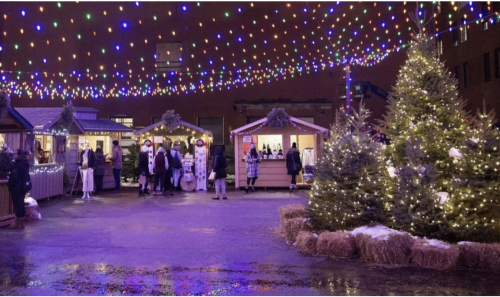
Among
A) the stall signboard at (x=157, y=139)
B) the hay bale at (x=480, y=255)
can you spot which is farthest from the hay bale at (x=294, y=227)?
the stall signboard at (x=157, y=139)

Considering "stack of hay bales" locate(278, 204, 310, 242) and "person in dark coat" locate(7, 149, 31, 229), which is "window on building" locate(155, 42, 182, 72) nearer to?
"person in dark coat" locate(7, 149, 31, 229)

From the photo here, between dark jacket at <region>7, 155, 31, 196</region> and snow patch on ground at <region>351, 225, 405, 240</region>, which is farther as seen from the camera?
dark jacket at <region>7, 155, 31, 196</region>

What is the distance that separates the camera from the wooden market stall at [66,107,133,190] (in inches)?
673

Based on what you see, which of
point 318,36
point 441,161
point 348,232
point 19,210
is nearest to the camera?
point 348,232

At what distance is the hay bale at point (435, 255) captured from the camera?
6.11 metres

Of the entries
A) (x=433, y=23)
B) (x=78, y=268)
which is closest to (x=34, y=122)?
(x=78, y=268)

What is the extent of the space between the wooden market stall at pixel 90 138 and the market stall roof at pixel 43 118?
2.44ft

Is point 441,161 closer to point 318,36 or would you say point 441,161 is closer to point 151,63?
point 318,36

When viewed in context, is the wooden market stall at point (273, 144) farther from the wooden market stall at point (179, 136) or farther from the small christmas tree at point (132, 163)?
the small christmas tree at point (132, 163)

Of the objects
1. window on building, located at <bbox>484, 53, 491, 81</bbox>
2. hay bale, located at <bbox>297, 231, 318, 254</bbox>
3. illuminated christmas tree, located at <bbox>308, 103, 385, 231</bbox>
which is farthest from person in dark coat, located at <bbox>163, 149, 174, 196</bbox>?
window on building, located at <bbox>484, 53, 491, 81</bbox>

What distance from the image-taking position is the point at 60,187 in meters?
15.7

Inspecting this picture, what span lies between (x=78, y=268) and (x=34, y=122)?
398 inches

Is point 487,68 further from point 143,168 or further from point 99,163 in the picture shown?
point 99,163

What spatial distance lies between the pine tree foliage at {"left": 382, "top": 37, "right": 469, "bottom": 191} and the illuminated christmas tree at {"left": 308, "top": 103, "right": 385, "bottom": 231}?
0.86m
